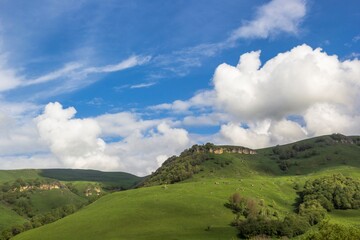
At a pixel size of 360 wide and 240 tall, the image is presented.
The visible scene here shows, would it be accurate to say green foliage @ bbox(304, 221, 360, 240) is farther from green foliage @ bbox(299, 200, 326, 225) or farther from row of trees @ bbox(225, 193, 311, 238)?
green foliage @ bbox(299, 200, 326, 225)

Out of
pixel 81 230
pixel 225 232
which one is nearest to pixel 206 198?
pixel 225 232

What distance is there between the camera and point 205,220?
511 feet

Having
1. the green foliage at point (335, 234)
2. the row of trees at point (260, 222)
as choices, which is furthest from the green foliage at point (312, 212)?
the green foliage at point (335, 234)

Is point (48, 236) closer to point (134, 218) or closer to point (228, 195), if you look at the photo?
point (134, 218)

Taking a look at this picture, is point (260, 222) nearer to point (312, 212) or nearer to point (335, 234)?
point (312, 212)

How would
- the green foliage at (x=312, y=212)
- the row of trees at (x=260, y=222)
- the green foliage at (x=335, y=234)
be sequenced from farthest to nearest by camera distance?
the green foliage at (x=312, y=212) → the row of trees at (x=260, y=222) → the green foliage at (x=335, y=234)

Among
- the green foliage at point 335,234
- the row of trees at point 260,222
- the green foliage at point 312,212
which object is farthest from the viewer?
the green foliage at point 312,212

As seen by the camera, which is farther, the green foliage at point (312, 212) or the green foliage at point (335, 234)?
the green foliage at point (312, 212)

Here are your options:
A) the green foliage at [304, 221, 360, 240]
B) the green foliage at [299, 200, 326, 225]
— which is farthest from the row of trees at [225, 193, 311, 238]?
the green foliage at [304, 221, 360, 240]

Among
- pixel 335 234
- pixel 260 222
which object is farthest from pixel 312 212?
pixel 335 234

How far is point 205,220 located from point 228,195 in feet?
146

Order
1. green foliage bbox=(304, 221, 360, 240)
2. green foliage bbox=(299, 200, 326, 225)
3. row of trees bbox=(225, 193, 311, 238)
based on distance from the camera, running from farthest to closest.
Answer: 1. green foliage bbox=(299, 200, 326, 225)
2. row of trees bbox=(225, 193, 311, 238)
3. green foliage bbox=(304, 221, 360, 240)

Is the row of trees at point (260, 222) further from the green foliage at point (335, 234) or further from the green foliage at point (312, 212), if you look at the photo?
the green foliage at point (335, 234)

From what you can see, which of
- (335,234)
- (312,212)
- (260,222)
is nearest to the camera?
(335,234)
